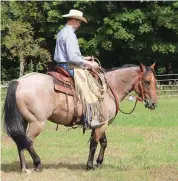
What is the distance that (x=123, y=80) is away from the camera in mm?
8461

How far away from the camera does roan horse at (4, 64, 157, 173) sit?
755cm

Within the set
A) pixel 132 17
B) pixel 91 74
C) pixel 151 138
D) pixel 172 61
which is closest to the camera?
pixel 91 74

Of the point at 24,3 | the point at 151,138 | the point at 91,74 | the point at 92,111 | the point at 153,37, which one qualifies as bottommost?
the point at 151,138

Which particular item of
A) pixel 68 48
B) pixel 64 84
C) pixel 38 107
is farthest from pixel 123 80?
pixel 38 107

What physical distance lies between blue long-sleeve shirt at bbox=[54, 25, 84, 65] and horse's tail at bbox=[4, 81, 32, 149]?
949 millimetres

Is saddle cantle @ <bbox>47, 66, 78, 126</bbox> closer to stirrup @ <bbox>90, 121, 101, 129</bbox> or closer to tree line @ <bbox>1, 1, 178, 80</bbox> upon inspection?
stirrup @ <bbox>90, 121, 101, 129</bbox>

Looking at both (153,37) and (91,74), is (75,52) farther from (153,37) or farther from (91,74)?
(153,37)

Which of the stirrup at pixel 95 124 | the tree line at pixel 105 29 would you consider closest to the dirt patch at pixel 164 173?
the stirrup at pixel 95 124

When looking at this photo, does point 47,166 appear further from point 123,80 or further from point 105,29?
point 105,29

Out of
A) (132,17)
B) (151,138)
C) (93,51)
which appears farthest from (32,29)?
(151,138)

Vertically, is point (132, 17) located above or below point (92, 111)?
above

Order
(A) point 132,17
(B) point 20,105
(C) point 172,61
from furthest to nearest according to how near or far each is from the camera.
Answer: (C) point 172,61 → (A) point 132,17 → (B) point 20,105

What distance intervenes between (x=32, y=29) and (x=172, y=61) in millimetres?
11369

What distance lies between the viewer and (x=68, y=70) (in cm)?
796
